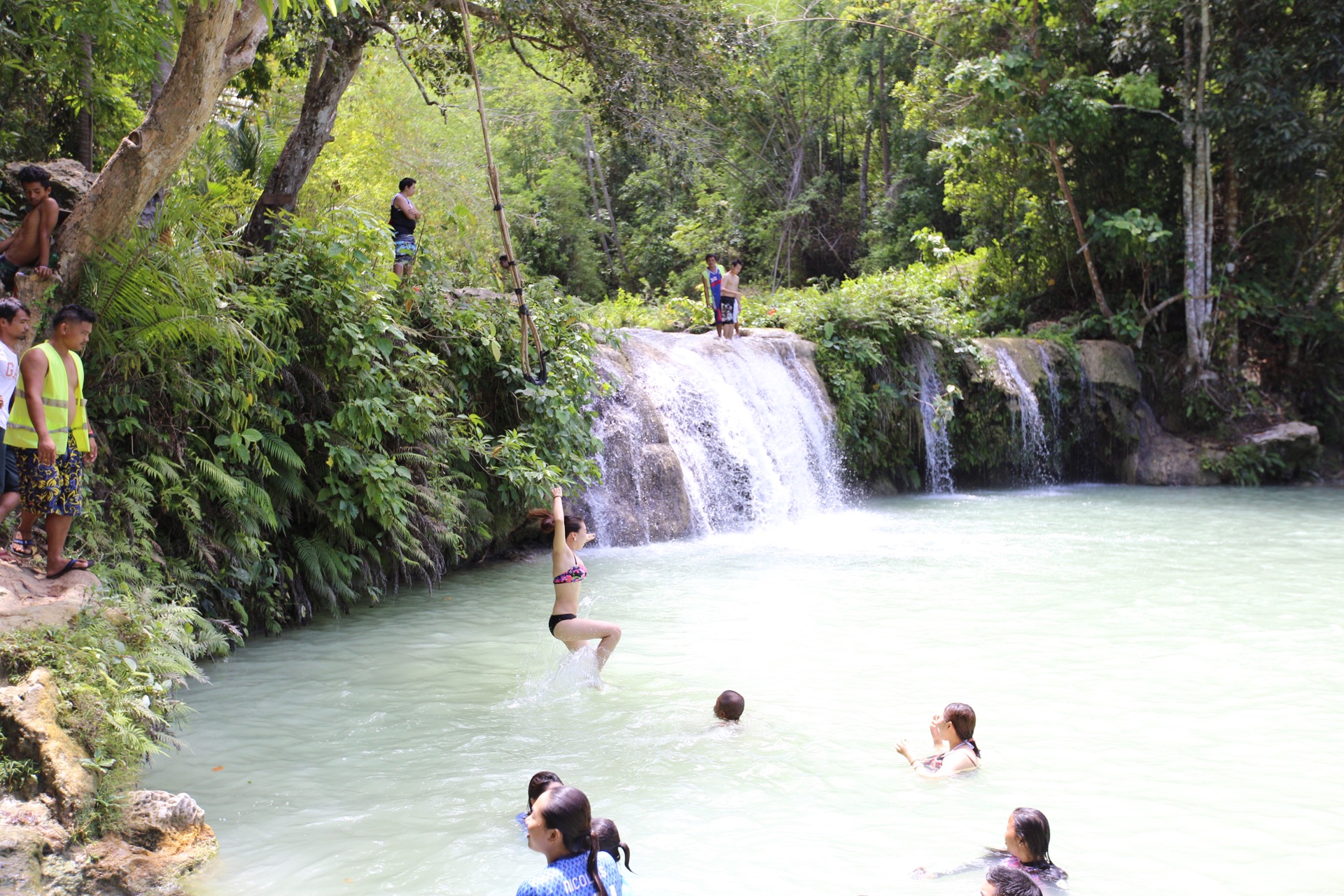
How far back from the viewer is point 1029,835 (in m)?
4.02

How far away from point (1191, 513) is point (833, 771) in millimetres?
11493

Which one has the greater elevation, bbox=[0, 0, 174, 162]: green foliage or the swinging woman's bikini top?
bbox=[0, 0, 174, 162]: green foliage

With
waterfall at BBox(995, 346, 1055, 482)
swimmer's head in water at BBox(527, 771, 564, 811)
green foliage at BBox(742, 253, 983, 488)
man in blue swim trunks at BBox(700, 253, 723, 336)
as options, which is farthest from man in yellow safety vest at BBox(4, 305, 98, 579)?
waterfall at BBox(995, 346, 1055, 482)

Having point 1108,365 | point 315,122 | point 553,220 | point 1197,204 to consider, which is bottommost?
point 1108,365

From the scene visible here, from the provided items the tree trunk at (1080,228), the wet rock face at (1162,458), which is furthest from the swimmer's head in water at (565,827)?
the wet rock face at (1162,458)

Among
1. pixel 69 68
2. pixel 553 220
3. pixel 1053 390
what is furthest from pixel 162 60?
pixel 553 220

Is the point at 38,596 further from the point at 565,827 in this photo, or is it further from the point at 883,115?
the point at 883,115

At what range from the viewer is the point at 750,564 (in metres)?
11.1

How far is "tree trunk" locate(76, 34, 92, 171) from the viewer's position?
10174 millimetres

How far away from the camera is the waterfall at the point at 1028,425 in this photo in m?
18.5

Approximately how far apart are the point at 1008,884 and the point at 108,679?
388cm

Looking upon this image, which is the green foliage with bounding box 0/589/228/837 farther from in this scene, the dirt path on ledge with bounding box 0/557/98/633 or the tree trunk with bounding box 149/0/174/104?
the tree trunk with bounding box 149/0/174/104

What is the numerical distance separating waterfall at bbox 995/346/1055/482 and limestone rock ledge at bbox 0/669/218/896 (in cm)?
1633

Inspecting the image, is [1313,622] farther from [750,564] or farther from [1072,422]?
[1072,422]
